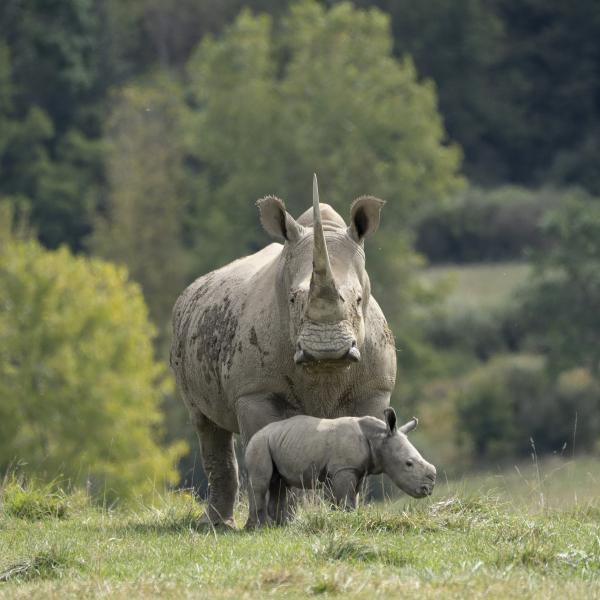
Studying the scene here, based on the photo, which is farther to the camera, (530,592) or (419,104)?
(419,104)

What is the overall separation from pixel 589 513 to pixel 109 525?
339 centimetres

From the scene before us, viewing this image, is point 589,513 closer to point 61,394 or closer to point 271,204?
point 271,204

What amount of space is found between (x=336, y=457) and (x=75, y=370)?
33231 mm

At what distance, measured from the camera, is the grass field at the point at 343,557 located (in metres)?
10.5

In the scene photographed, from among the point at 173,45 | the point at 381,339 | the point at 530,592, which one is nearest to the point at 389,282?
the point at 173,45

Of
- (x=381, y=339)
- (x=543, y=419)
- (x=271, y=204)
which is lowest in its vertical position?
(x=543, y=419)

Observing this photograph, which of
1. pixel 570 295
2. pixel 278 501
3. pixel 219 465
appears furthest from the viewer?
pixel 570 295

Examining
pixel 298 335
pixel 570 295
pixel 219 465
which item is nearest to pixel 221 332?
pixel 219 465

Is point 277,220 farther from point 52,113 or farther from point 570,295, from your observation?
point 52,113

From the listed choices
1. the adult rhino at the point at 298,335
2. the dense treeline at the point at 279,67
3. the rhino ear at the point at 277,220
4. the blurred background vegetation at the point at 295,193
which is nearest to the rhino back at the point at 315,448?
the adult rhino at the point at 298,335

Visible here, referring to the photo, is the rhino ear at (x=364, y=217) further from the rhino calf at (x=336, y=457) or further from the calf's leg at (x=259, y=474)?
the calf's leg at (x=259, y=474)

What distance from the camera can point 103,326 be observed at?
47.6m

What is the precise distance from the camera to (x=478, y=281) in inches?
2469

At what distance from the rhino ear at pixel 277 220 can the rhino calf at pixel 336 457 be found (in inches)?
58.3
